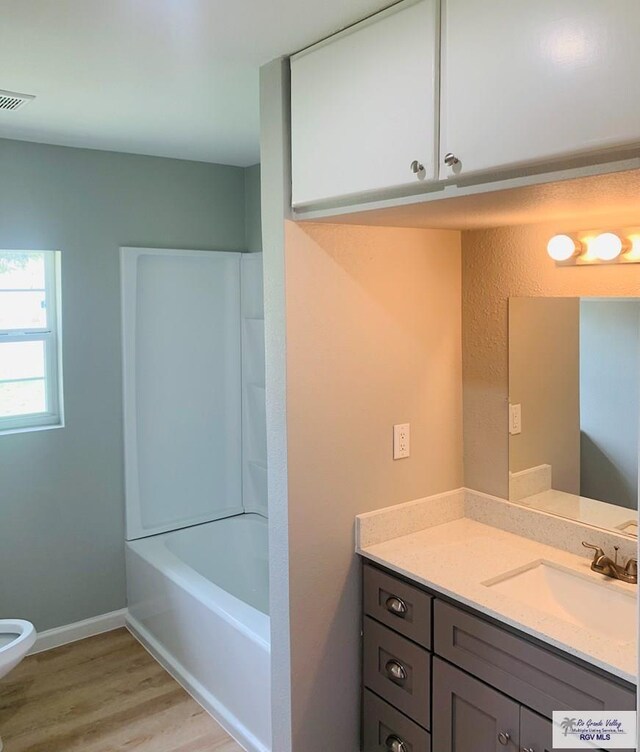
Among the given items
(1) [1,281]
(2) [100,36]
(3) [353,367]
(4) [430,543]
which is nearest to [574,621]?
(4) [430,543]

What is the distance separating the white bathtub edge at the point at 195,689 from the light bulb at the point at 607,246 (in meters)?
2.09

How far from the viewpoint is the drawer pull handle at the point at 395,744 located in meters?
2.26

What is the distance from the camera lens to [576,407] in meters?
2.33

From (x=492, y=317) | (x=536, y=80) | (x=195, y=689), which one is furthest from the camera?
(x=195, y=689)

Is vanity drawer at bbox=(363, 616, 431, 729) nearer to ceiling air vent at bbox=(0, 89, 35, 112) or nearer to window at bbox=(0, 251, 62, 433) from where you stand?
window at bbox=(0, 251, 62, 433)

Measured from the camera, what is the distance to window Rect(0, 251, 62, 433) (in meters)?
3.30

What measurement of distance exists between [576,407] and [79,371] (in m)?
2.32

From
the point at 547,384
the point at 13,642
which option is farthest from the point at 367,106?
the point at 13,642

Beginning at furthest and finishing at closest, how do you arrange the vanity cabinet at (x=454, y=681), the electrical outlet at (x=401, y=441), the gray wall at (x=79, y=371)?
the gray wall at (x=79, y=371) < the electrical outlet at (x=401, y=441) < the vanity cabinet at (x=454, y=681)

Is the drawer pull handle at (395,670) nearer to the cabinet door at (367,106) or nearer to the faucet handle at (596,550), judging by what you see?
the faucet handle at (596,550)

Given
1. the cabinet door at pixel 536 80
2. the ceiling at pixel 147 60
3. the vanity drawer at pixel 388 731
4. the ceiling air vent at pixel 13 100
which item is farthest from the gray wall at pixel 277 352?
the ceiling air vent at pixel 13 100

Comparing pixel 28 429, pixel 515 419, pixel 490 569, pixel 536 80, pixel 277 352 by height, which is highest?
pixel 536 80

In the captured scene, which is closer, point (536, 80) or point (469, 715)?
point (536, 80)

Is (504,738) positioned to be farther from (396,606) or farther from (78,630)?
(78,630)
